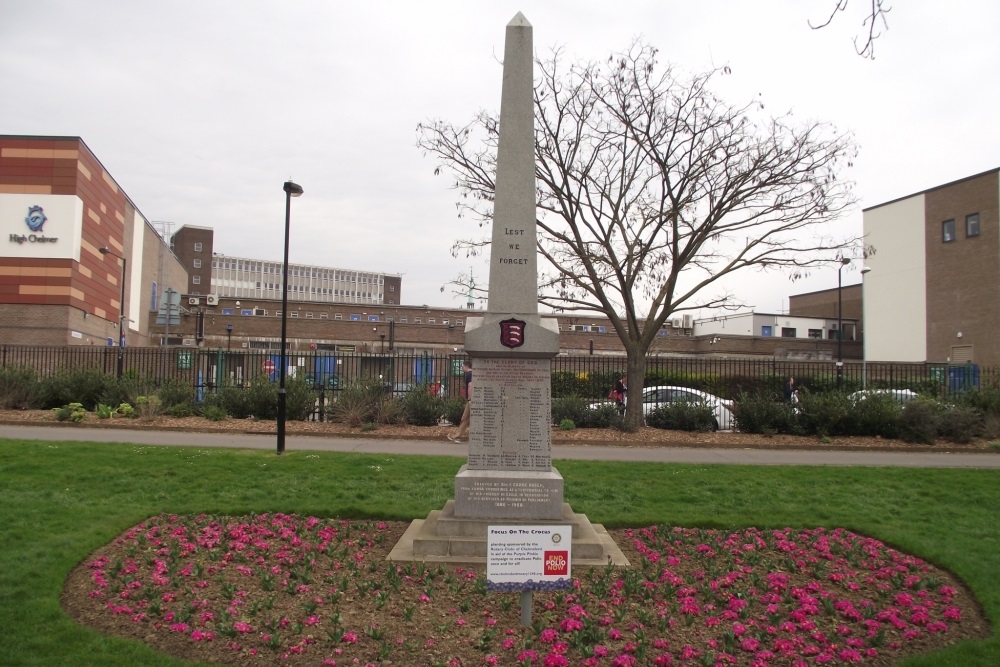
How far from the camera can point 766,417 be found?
1817 centimetres

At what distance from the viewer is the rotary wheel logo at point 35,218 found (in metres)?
39.9

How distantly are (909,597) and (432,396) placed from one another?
14109mm

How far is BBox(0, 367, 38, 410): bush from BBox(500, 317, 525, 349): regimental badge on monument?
1760cm

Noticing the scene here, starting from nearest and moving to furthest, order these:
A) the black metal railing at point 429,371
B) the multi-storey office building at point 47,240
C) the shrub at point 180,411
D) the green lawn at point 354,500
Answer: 1. the green lawn at point 354,500
2. the shrub at point 180,411
3. the black metal railing at point 429,371
4. the multi-storey office building at point 47,240

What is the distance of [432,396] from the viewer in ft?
63.1

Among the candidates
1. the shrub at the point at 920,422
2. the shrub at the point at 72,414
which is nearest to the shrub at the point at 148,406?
the shrub at the point at 72,414

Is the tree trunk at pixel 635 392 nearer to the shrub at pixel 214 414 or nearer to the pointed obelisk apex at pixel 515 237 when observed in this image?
the shrub at pixel 214 414

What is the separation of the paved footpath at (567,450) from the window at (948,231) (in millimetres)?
31020

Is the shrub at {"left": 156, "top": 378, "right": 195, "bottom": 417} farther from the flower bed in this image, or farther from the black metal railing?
the flower bed

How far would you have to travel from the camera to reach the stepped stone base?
671cm

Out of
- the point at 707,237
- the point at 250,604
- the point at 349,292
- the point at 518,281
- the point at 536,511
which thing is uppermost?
the point at 349,292

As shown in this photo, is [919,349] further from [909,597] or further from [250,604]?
[250,604]

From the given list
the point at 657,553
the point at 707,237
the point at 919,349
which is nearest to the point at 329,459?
the point at 657,553

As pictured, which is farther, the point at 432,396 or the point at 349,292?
the point at 349,292
